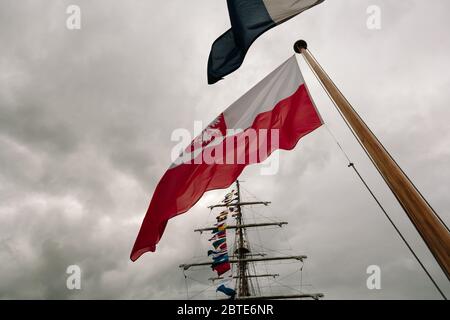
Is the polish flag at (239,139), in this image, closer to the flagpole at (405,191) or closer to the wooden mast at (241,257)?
the flagpole at (405,191)

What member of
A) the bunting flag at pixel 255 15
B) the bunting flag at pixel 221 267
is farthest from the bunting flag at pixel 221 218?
the bunting flag at pixel 255 15

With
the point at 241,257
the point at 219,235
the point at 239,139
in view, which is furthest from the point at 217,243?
the point at 239,139

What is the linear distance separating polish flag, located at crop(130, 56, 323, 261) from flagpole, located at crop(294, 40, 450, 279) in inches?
70.8

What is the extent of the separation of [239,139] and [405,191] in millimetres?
3679

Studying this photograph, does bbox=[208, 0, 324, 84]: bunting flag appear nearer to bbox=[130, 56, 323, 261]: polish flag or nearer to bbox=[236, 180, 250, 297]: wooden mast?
bbox=[130, 56, 323, 261]: polish flag

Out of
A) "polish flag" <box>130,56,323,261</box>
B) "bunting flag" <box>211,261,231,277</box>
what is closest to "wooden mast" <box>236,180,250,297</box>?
"bunting flag" <box>211,261,231,277</box>

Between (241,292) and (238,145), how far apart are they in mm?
41355

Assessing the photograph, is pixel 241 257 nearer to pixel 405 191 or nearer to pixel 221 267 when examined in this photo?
pixel 221 267

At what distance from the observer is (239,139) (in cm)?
638

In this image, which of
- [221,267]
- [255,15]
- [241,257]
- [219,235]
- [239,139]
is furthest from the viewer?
[241,257]

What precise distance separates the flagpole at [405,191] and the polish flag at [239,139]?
70.8 inches
